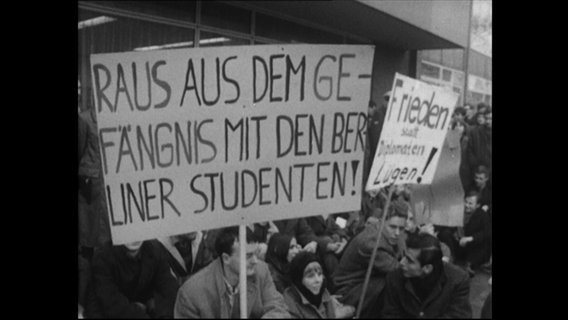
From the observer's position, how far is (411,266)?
426 cm

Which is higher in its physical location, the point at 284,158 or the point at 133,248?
the point at 284,158

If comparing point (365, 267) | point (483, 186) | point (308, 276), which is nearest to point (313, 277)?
point (308, 276)

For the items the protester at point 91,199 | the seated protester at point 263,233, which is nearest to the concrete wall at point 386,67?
the seated protester at point 263,233

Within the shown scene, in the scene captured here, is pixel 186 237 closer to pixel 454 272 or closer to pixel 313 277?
pixel 313 277

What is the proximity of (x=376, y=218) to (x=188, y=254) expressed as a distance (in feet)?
3.81

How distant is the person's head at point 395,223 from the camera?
4.21 metres

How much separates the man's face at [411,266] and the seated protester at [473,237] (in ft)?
0.80

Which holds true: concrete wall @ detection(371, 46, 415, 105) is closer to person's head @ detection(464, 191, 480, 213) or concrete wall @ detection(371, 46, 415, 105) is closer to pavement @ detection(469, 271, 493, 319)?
person's head @ detection(464, 191, 480, 213)

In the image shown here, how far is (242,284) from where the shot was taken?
2.85 m

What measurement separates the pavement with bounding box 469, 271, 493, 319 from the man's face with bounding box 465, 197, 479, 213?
39 centimetres

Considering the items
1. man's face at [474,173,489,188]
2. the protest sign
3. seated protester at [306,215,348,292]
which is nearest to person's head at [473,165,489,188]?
man's face at [474,173,489,188]

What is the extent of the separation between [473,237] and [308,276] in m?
1.08

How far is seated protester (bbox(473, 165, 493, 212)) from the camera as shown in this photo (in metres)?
4.26
